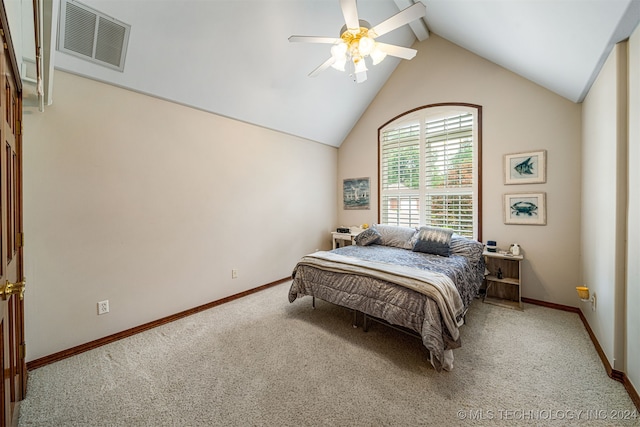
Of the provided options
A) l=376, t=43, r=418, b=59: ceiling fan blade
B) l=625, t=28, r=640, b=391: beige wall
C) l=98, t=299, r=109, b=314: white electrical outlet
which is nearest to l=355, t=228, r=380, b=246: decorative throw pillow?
l=376, t=43, r=418, b=59: ceiling fan blade

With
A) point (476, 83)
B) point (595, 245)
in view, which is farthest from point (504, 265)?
point (476, 83)

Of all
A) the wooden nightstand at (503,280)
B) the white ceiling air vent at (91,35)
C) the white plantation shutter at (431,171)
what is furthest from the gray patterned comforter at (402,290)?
the white ceiling air vent at (91,35)

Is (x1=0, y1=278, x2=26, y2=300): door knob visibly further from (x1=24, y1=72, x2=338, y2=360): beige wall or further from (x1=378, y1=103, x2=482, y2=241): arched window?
(x1=378, y1=103, x2=482, y2=241): arched window

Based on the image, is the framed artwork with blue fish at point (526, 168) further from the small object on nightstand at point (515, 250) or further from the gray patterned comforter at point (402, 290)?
the gray patterned comforter at point (402, 290)

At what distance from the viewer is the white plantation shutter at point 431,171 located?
3492 millimetres

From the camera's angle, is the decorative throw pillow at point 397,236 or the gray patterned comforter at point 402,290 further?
the decorative throw pillow at point 397,236

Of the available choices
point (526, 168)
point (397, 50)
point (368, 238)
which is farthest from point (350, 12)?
point (526, 168)

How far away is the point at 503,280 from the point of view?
3.04 m

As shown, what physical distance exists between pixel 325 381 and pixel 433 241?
6.88 feet

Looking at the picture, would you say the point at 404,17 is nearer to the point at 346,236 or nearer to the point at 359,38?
the point at 359,38

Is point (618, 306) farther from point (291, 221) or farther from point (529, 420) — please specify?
point (291, 221)

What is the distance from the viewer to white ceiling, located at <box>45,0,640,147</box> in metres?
1.86

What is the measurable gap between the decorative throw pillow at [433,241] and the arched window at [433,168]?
59 cm

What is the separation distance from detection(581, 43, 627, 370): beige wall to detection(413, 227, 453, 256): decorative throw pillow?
48.1 inches
